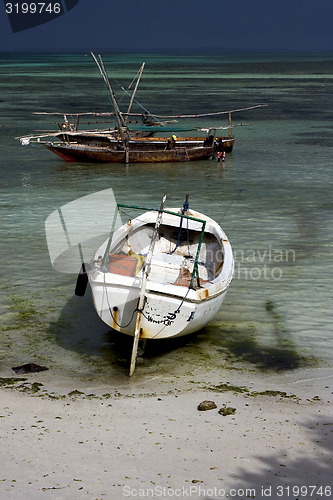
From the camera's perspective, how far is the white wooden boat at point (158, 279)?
12031mm

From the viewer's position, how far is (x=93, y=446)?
9609 millimetres

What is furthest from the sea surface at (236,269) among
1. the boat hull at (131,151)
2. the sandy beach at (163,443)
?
the sandy beach at (163,443)

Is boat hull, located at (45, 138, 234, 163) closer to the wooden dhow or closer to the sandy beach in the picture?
the wooden dhow

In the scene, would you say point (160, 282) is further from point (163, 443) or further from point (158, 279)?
point (163, 443)

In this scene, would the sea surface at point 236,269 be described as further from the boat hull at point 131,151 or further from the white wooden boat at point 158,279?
the white wooden boat at point 158,279

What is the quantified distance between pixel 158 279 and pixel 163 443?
517 centimetres

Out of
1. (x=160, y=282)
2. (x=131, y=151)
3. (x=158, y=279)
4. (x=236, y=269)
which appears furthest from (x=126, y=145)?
(x=160, y=282)

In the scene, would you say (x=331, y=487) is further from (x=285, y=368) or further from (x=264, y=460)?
(x=285, y=368)

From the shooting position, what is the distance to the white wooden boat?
39.5 feet

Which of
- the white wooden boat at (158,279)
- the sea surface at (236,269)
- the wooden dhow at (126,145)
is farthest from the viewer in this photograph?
the wooden dhow at (126,145)

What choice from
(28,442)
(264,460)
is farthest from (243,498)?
(28,442)

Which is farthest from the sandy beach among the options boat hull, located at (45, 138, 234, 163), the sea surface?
boat hull, located at (45, 138, 234, 163)

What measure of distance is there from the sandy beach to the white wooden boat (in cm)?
131

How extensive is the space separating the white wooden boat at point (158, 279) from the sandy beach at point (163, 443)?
1309 millimetres
